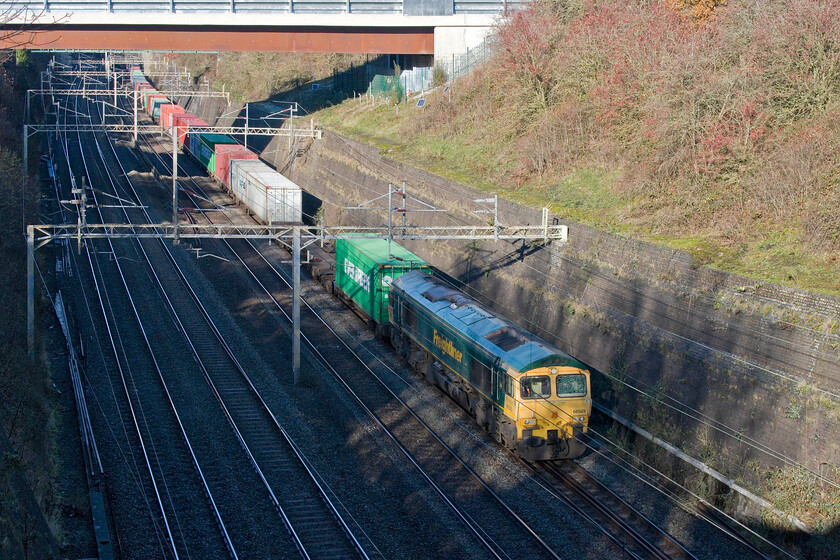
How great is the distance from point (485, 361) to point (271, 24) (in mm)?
30005

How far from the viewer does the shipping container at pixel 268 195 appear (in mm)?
40719

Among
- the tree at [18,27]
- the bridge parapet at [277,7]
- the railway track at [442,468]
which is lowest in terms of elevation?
the railway track at [442,468]

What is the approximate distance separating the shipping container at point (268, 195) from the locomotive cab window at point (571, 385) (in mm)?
23147

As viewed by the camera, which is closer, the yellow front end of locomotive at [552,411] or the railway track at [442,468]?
the railway track at [442,468]

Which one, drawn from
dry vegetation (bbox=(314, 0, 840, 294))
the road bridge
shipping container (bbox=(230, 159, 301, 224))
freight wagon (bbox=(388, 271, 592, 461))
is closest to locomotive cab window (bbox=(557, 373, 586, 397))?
freight wagon (bbox=(388, 271, 592, 461))

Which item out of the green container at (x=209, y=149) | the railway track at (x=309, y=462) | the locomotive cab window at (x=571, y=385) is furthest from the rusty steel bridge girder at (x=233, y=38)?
the locomotive cab window at (x=571, y=385)

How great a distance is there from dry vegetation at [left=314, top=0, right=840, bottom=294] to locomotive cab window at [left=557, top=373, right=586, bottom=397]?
194 inches

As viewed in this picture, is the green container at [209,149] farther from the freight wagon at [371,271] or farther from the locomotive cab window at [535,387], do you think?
the locomotive cab window at [535,387]

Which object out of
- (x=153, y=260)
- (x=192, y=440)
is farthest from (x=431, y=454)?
(x=153, y=260)

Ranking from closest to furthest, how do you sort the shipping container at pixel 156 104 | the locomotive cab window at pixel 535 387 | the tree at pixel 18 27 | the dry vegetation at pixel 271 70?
the tree at pixel 18 27
the locomotive cab window at pixel 535 387
the dry vegetation at pixel 271 70
the shipping container at pixel 156 104

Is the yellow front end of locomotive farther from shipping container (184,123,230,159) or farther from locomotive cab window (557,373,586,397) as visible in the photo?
shipping container (184,123,230,159)

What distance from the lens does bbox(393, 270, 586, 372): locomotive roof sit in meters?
19.5

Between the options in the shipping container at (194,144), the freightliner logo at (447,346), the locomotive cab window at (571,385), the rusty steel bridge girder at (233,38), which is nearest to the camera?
the locomotive cab window at (571,385)

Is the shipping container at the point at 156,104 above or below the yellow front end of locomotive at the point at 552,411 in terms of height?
above
